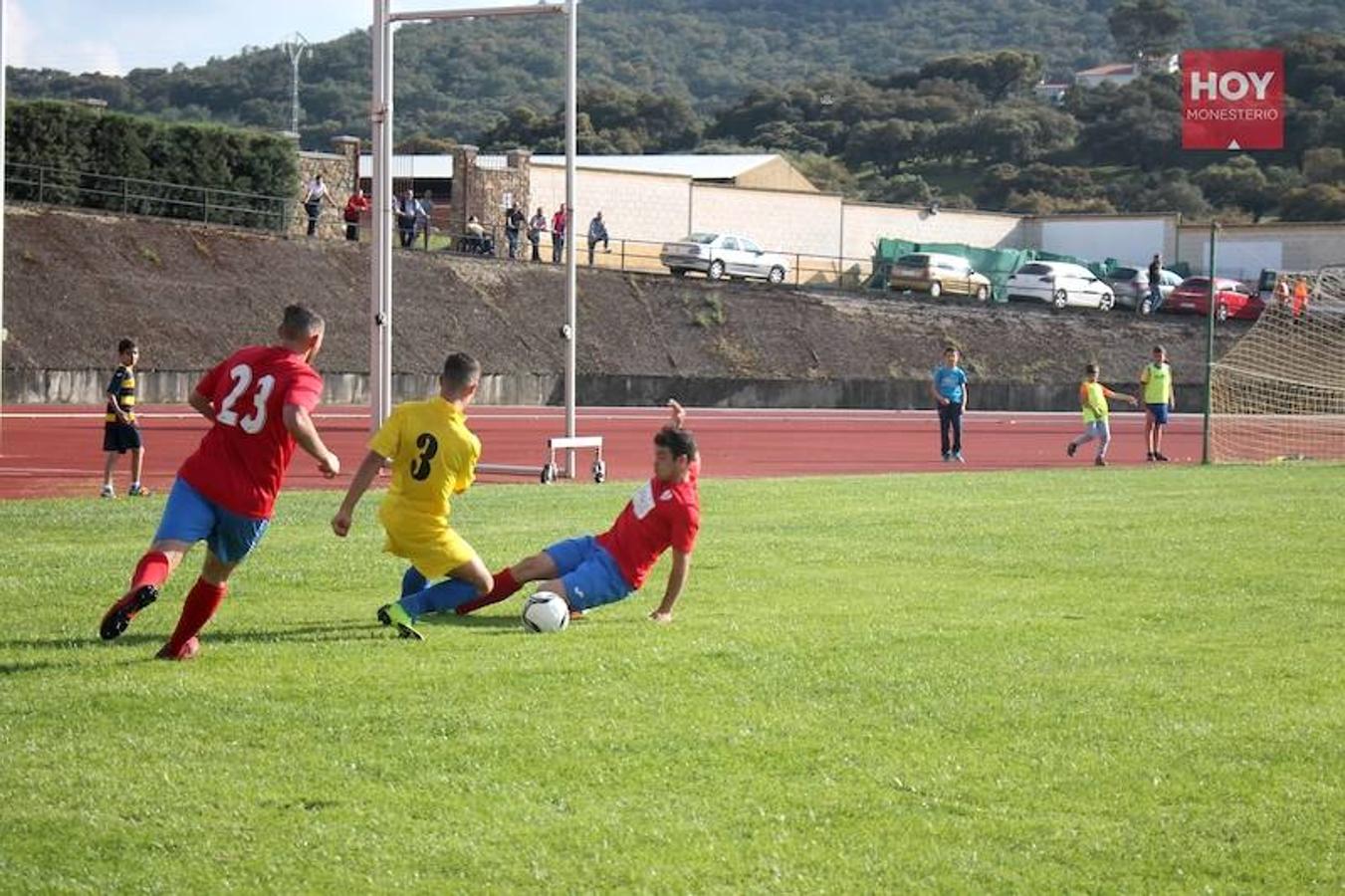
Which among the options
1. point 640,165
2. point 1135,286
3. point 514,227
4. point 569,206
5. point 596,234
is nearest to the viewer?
point 569,206

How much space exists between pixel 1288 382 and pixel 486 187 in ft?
99.8

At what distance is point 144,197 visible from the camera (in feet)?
157

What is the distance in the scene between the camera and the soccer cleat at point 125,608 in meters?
9.28

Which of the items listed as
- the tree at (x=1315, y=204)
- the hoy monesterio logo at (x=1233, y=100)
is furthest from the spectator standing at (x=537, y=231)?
the tree at (x=1315, y=204)

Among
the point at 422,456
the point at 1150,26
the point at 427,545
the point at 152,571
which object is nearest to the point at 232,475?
the point at 152,571

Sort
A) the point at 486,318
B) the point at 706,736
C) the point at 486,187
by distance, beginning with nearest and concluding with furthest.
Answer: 1. the point at 706,736
2. the point at 486,318
3. the point at 486,187

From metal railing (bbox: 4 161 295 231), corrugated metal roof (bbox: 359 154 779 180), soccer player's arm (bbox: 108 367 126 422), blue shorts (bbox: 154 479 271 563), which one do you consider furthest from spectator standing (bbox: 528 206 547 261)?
blue shorts (bbox: 154 479 271 563)

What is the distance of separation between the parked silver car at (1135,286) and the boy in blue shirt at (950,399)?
36.7 meters

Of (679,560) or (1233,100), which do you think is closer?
(679,560)

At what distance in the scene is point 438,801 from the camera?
6977 millimetres

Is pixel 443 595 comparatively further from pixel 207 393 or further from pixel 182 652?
pixel 207 393

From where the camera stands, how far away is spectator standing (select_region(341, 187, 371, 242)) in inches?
2072

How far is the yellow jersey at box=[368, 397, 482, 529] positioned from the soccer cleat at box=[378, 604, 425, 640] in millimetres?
446

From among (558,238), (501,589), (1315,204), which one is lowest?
(501,589)
